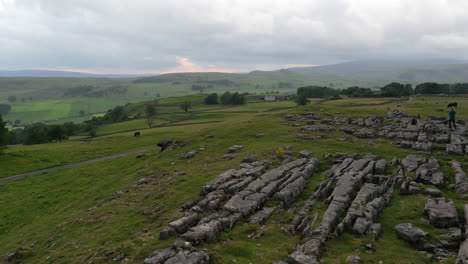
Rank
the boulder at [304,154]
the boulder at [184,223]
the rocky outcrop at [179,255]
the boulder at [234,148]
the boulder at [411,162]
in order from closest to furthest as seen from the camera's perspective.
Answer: the rocky outcrop at [179,255] < the boulder at [184,223] < the boulder at [411,162] < the boulder at [304,154] < the boulder at [234,148]

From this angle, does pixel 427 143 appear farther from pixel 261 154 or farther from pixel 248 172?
pixel 248 172

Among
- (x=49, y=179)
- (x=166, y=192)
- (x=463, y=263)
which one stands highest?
(x=463, y=263)

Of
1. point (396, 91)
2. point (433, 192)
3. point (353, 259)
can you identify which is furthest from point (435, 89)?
point (353, 259)

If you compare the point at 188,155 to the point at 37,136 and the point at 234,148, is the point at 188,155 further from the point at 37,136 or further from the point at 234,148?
the point at 37,136

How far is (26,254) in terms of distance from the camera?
A: 21.4 meters

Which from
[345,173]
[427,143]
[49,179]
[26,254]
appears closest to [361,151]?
[427,143]

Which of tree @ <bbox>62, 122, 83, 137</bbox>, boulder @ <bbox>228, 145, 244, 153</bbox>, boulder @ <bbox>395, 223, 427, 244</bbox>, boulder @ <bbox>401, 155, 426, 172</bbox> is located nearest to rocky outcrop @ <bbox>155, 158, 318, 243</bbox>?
boulder @ <bbox>395, 223, 427, 244</bbox>

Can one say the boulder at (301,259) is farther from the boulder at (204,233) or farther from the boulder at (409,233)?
the boulder at (409,233)

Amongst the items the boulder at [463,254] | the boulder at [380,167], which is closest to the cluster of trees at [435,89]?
the boulder at [380,167]

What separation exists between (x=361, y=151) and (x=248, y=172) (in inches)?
834

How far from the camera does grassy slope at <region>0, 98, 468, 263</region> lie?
17.2 metres

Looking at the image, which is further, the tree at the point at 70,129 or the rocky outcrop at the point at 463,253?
the tree at the point at 70,129

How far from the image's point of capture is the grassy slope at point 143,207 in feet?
56.3

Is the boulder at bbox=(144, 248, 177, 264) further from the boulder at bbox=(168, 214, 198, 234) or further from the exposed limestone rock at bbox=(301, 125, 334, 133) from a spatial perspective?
the exposed limestone rock at bbox=(301, 125, 334, 133)
